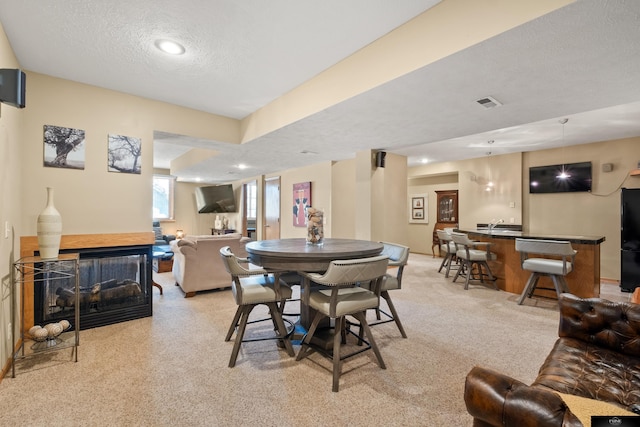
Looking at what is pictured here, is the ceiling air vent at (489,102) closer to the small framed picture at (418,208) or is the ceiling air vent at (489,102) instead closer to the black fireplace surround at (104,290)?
the black fireplace surround at (104,290)

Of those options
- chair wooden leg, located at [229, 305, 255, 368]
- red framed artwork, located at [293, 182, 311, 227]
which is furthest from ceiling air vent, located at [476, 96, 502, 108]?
red framed artwork, located at [293, 182, 311, 227]

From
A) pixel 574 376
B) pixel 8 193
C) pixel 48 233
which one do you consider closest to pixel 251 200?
pixel 48 233

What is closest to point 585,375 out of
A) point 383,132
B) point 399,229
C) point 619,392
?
point 619,392

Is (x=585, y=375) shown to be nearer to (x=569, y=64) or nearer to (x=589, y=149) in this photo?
(x=569, y=64)

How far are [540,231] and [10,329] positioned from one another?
326 inches

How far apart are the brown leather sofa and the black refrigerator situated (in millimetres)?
4196

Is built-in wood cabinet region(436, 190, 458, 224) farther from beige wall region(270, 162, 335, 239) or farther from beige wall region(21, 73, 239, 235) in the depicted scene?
beige wall region(21, 73, 239, 235)

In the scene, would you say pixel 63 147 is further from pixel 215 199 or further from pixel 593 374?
pixel 215 199

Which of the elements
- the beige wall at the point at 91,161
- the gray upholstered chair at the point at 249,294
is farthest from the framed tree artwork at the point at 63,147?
the gray upholstered chair at the point at 249,294

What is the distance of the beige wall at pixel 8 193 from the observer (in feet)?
7.13

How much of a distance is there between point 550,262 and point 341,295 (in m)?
3.14

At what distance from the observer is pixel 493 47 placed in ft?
6.68

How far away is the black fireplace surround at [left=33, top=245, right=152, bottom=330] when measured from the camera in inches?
118

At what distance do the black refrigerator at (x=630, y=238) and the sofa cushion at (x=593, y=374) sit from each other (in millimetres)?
4364
